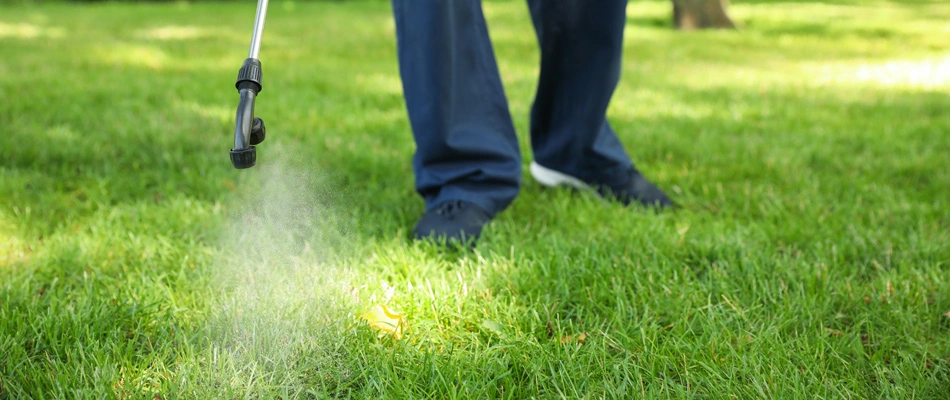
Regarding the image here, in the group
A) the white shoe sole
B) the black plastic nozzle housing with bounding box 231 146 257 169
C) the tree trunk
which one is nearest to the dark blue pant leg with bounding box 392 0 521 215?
the white shoe sole

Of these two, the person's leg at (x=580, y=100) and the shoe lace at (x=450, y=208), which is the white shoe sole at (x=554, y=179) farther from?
the shoe lace at (x=450, y=208)

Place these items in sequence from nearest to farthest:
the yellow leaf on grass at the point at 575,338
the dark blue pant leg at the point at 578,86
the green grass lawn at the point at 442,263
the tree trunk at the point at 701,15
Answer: the green grass lawn at the point at 442,263, the yellow leaf on grass at the point at 575,338, the dark blue pant leg at the point at 578,86, the tree trunk at the point at 701,15

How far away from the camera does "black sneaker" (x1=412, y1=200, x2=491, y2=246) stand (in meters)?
1.85

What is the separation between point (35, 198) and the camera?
7.17 ft

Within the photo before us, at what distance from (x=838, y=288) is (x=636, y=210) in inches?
28.1

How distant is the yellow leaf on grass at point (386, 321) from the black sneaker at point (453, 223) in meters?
0.43

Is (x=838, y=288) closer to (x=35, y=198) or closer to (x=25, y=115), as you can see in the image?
(x=35, y=198)

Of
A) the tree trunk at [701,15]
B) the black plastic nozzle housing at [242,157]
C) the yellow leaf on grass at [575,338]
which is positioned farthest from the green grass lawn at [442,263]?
the tree trunk at [701,15]

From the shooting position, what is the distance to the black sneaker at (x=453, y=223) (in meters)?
1.85

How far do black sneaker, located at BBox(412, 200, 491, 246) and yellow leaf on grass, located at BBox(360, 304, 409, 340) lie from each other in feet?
1.41

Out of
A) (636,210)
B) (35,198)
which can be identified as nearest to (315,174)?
(35,198)

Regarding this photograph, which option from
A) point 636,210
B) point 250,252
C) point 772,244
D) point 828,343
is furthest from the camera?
point 636,210

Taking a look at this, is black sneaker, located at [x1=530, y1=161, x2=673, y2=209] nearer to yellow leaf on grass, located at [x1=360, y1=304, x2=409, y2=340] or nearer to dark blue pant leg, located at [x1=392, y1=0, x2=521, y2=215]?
dark blue pant leg, located at [x1=392, y1=0, x2=521, y2=215]

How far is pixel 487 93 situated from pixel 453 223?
1.28 feet
